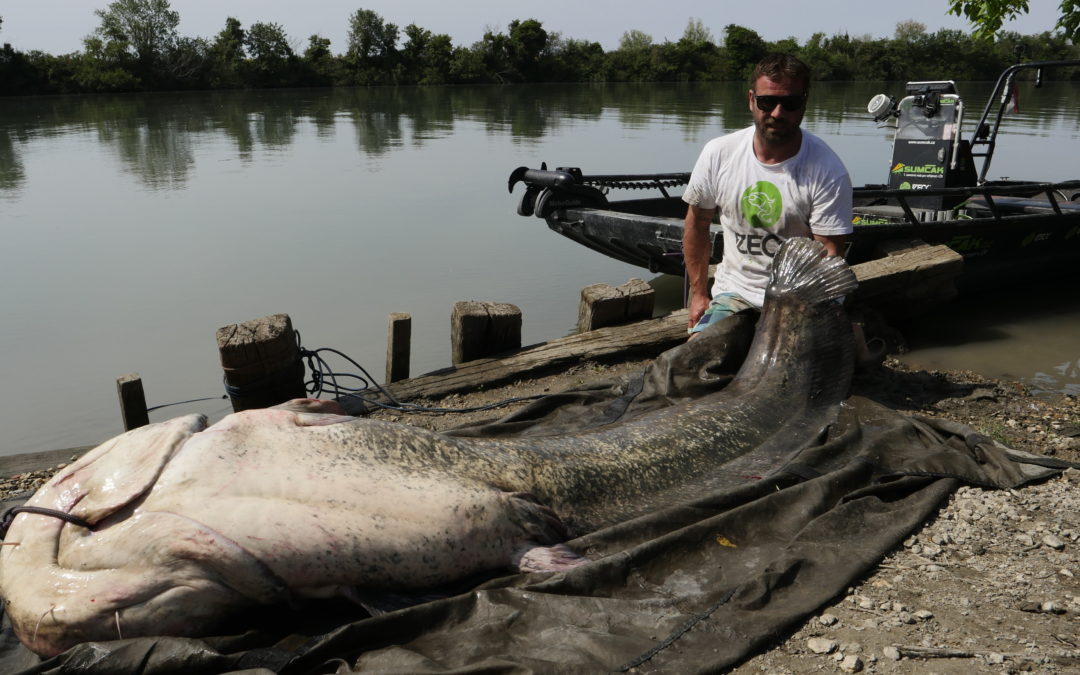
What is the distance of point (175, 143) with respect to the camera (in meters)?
25.3

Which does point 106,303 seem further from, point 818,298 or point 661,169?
point 661,169

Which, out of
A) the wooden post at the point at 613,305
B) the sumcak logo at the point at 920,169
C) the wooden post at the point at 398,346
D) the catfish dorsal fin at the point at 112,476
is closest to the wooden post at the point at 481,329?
the wooden post at the point at 398,346

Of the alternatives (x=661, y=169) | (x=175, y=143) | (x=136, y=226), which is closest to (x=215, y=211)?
(x=136, y=226)

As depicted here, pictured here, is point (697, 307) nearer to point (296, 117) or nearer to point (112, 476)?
point (112, 476)

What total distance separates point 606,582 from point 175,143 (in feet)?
86.1

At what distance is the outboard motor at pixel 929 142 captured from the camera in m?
9.35

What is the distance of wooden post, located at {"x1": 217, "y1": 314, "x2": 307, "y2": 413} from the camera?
16.6ft

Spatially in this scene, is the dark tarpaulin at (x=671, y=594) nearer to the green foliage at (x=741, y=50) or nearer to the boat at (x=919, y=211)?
the boat at (x=919, y=211)

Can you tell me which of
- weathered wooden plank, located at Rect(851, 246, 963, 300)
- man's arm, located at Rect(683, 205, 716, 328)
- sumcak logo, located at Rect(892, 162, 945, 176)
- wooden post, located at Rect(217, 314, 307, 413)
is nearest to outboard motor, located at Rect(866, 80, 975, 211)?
sumcak logo, located at Rect(892, 162, 945, 176)

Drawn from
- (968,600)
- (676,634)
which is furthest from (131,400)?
(968,600)

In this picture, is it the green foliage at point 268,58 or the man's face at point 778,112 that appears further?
the green foliage at point 268,58

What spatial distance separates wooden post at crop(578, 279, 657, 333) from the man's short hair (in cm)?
245

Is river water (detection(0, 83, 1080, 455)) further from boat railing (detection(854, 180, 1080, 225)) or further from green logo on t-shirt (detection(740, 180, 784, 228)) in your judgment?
green logo on t-shirt (detection(740, 180, 784, 228))

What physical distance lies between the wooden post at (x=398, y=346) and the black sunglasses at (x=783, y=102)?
120 inches
